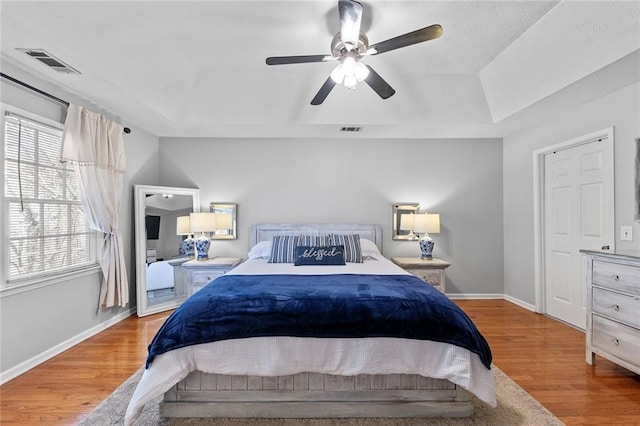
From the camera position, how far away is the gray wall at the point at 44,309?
246 centimetres

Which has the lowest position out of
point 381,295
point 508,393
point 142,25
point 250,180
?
point 508,393

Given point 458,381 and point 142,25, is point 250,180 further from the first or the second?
point 458,381

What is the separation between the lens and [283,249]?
150 inches

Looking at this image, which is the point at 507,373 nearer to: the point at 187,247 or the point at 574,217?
the point at 574,217

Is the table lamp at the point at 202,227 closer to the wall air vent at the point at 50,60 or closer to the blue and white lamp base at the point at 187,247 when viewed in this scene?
the blue and white lamp base at the point at 187,247

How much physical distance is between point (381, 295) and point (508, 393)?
1.13 metres

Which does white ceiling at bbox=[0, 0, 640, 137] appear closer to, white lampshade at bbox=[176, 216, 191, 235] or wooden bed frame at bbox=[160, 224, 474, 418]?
white lampshade at bbox=[176, 216, 191, 235]

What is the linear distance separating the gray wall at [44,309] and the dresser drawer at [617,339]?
454 cm

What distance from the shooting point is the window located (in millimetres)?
2508

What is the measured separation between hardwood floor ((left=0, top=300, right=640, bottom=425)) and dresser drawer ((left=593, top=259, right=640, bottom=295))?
0.70m

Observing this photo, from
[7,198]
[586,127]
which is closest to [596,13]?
[586,127]

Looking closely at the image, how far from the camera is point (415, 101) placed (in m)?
3.72

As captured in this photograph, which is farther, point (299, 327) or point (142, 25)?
point (142, 25)

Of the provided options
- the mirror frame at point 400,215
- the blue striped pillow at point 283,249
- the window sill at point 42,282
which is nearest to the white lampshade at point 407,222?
the mirror frame at point 400,215
